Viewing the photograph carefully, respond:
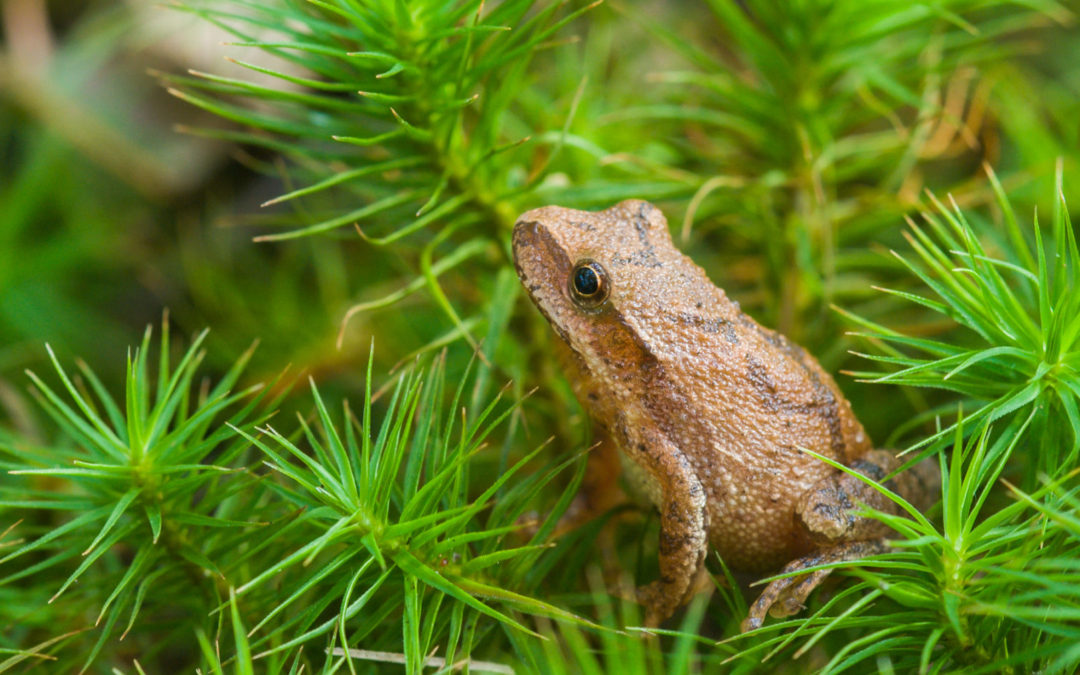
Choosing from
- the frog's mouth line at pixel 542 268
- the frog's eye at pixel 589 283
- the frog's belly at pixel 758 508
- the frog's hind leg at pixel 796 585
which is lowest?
the frog's hind leg at pixel 796 585

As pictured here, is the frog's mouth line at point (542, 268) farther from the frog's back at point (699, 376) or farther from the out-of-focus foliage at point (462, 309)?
the out-of-focus foliage at point (462, 309)

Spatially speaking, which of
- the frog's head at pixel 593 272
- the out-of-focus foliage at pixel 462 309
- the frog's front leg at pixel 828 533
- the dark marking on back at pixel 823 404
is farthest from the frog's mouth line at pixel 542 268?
the frog's front leg at pixel 828 533

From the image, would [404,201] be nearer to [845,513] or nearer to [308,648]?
[308,648]

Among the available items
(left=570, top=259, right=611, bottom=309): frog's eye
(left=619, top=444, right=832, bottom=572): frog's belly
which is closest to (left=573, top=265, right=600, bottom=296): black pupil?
(left=570, top=259, right=611, bottom=309): frog's eye

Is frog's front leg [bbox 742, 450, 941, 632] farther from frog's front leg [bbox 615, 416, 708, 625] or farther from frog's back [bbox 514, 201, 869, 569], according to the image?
frog's front leg [bbox 615, 416, 708, 625]

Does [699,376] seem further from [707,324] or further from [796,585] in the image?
[796,585]
